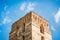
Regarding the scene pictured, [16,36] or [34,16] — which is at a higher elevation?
[34,16]

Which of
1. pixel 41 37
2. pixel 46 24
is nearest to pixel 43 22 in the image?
pixel 46 24

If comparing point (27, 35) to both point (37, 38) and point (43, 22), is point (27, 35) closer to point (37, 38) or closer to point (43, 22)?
point (37, 38)

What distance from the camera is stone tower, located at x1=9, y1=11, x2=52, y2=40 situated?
26.7 meters

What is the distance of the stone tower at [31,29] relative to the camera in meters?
26.7

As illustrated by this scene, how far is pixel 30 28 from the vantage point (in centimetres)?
2672

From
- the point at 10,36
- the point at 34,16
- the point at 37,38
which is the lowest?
the point at 37,38

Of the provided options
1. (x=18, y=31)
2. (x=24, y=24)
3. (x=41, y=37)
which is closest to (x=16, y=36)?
(x=18, y=31)

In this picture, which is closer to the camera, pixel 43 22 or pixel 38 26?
pixel 38 26

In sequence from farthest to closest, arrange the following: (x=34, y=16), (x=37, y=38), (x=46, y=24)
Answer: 1. (x=46, y=24)
2. (x=34, y=16)
3. (x=37, y=38)

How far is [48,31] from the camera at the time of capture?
3019cm

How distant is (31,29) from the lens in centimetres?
2642

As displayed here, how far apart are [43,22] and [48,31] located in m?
1.89

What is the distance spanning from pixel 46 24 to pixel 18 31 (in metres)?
5.30

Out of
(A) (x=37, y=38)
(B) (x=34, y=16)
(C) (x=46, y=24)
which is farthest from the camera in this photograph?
(C) (x=46, y=24)
